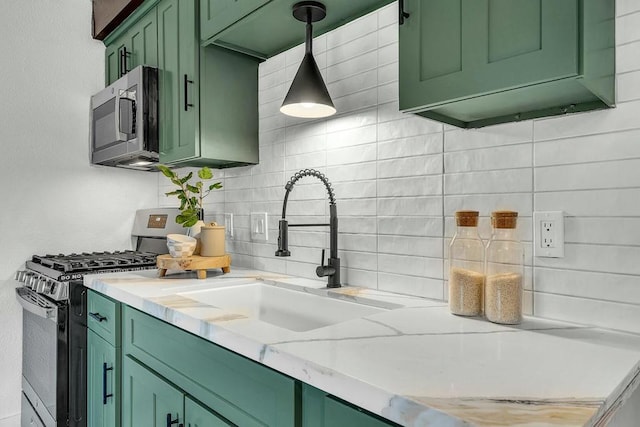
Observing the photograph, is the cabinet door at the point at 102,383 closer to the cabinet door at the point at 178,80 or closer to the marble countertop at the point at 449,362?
the marble countertop at the point at 449,362

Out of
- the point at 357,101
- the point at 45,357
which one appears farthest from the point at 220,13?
the point at 45,357

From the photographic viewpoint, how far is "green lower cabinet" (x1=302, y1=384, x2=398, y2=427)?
734 millimetres

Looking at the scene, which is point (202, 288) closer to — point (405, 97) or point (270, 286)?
point (270, 286)

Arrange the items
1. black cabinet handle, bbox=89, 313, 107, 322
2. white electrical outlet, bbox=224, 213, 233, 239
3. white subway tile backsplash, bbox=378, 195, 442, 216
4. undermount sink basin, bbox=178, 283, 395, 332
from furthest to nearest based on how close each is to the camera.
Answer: white electrical outlet, bbox=224, 213, 233, 239 < black cabinet handle, bbox=89, 313, 107, 322 < undermount sink basin, bbox=178, 283, 395, 332 < white subway tile backsplash, bbox=378, 195, 442, 216

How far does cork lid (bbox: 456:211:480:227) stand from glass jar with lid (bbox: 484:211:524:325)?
0.06 meters

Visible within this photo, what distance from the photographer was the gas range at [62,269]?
1.92 metres

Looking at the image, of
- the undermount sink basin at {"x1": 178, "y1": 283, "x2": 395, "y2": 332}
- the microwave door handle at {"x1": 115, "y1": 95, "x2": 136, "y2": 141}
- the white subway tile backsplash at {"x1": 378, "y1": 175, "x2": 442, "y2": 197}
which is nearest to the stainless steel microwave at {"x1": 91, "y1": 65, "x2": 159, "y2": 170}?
the microwave door handle at {"x1": 115, "y1": 95, "x2": 136, "y2": 141}

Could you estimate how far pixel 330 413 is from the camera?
798 mm

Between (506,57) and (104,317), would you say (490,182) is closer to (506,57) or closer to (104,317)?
(506,57)

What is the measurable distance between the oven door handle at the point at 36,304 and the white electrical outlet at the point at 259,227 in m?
0.93

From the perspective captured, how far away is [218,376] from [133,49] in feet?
6.69

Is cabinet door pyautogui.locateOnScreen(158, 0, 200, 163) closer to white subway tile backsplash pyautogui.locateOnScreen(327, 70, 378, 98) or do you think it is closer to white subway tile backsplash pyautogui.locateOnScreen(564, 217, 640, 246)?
white subway tile backsplash pyautogui.locateOnScreen(327, 70, 378, 98)

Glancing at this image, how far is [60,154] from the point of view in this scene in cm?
259

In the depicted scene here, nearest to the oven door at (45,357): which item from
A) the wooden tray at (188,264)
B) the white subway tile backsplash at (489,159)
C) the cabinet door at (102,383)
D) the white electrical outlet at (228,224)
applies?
the cabinet door at (102,383)
